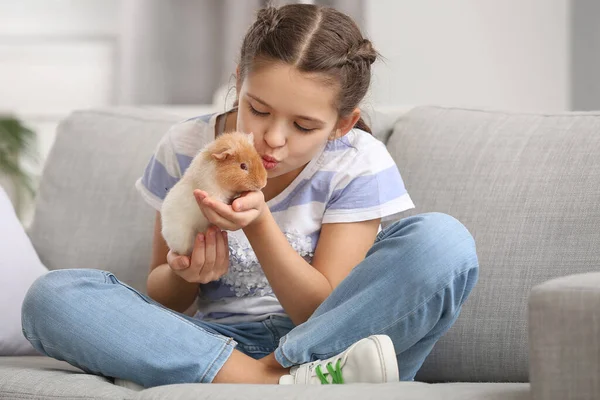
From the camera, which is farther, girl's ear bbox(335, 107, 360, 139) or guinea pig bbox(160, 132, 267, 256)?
girl's ear bbox(335, 107, 360, 139)

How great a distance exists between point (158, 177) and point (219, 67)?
1.91 m

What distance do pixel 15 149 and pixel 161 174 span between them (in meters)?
1.89

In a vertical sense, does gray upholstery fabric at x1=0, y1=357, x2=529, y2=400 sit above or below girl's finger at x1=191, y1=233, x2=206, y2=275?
below

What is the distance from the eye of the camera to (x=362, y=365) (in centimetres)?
124

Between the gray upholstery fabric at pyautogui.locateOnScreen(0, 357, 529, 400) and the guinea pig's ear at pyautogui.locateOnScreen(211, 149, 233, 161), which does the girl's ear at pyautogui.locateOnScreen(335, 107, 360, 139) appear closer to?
→ the guinea pig's ear at pyautogui.locateOnScreen(211, 149, 233, 161)

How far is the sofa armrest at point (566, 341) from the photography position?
3.06 ft

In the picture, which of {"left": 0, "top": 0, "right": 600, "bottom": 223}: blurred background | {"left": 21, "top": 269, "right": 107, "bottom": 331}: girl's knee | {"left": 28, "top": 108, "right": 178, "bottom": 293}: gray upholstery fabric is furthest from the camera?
{"left": 0, "top": 0, "right": 600, "bottom": 223}: blurred background

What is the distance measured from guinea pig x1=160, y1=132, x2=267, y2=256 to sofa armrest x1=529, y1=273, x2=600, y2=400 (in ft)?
1.55

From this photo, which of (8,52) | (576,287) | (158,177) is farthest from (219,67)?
(576,287)

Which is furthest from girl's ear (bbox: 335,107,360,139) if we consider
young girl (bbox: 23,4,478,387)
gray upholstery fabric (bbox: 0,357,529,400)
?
gray upholstery fabric (bbox: 0,357,529,400)

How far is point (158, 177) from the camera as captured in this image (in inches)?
65.0

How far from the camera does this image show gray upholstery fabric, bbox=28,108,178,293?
1848 millimetres

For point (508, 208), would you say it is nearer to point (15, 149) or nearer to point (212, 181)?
point (212, 181)

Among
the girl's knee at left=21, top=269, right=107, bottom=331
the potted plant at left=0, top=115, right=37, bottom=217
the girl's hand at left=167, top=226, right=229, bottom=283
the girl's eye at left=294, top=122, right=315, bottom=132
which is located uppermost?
the girl's eye at left=294, top=122, right=315, bottom=132
